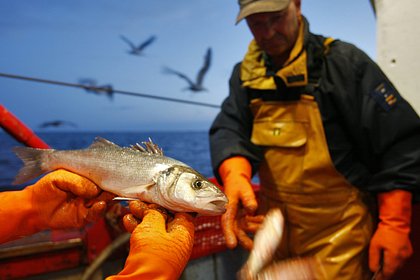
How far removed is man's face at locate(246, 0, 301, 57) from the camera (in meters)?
2.15

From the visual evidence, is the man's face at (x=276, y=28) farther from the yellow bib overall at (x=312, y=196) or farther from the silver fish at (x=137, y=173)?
the silver fish at (x=137, y=173)

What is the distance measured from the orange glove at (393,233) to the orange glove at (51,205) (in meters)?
1.67

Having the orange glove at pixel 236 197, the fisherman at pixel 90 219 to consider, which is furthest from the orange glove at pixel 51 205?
the orange glove at pixel 236 197

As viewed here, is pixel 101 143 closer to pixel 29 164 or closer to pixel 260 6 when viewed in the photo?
pixel 29 164

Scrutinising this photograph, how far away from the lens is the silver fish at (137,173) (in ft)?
4.34

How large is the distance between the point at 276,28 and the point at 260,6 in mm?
188

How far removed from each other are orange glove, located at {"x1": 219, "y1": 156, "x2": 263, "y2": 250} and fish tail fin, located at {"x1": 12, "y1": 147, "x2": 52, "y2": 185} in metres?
1.06

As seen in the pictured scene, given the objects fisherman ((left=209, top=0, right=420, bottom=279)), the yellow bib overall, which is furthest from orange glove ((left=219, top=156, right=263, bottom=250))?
the yellow bib overall

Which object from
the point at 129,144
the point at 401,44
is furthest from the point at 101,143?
the point at 401,44

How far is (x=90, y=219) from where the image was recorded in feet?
5.25

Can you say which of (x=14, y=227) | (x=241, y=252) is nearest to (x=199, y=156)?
(x=241, y=252)

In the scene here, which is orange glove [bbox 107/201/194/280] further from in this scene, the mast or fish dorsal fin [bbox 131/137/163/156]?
the mast

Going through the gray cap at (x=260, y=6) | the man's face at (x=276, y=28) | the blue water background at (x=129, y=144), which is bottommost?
the blue water background at (x=129, y=144)

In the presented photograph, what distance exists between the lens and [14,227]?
1479 millimetres
